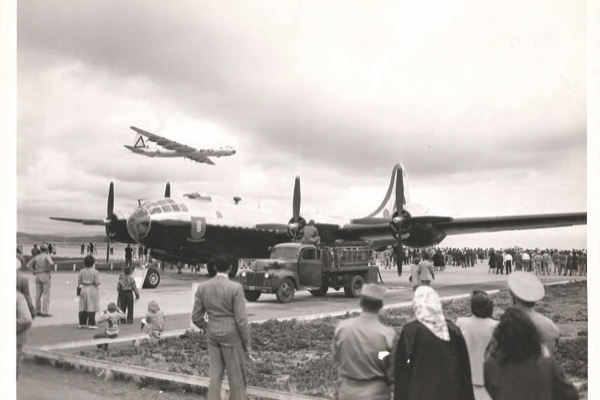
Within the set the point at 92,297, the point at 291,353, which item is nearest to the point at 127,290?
the point at 92,297

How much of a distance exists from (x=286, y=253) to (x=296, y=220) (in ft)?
16.8

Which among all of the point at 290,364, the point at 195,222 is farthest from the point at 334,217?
the point at 290,364

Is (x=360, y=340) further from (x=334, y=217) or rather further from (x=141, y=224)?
(x=334, y=217)

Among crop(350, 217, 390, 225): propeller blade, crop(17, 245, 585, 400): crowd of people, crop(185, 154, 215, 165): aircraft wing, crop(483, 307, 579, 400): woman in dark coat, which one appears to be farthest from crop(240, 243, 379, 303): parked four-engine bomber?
crop(185, 154, 215, 165): aircraft wing

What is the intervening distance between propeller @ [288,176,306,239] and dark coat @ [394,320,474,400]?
15807mm

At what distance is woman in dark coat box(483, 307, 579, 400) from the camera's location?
2814 millimetres

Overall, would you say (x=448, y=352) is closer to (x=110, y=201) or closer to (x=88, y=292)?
(x=88, y=292)

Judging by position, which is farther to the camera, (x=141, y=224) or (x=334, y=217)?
(x=334, y=217)

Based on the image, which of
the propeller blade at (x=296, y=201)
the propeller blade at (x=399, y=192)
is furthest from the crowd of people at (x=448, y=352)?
the propeller blade at (x=296, y=201)

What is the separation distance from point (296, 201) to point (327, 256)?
5.35 metres

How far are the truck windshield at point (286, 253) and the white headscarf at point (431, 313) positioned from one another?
35.2 feet

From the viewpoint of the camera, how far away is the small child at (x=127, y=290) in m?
9.40

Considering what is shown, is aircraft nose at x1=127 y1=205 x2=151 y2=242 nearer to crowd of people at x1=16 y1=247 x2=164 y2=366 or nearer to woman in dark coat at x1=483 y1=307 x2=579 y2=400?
crowd of people at x1=16 y1=247 x2=164 y2=366

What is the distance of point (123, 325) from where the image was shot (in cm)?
965
